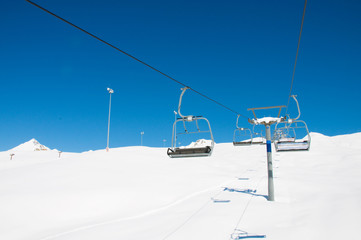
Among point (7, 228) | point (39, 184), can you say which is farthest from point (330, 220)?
point (39, 184)

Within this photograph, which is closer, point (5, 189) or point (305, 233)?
point (305, 233)

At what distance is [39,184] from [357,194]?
19.0 meters

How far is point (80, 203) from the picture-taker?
12.8m

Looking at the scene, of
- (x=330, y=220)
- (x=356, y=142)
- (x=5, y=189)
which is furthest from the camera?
(x=356, y=142)

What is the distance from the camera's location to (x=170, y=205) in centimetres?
1288

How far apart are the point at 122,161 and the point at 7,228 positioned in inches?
541

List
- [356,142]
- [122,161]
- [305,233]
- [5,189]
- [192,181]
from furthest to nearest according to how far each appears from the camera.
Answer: [356,142] < [122,161] < [192,181] < [5,189] < [305,233]

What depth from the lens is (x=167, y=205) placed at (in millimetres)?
12930

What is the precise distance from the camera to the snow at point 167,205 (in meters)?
8.88

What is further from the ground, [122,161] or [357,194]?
[122,161]

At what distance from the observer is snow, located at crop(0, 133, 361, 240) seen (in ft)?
29.1

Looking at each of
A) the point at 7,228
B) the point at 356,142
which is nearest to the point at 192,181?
the point at 7,228

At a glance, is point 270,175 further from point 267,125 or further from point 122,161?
point 122,161

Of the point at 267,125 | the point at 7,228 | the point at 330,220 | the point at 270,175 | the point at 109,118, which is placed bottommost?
the point at 7,228
